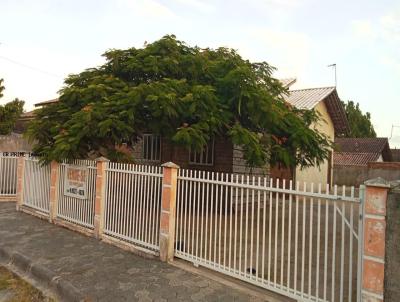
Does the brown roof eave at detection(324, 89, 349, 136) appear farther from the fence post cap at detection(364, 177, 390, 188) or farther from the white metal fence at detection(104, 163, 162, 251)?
the fence post cap at detection(364, 177, 390, 188)

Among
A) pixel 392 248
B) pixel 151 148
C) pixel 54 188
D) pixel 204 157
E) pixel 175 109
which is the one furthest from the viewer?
pixel 151 148

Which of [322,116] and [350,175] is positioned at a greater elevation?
[322,116]

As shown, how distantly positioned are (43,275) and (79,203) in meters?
2.78

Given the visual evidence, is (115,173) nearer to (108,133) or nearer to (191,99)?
(108,133)

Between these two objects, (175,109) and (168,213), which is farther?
(175,109)

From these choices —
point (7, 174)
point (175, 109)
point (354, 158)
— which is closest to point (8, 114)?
point (7, 174)

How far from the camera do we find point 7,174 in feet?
41.0

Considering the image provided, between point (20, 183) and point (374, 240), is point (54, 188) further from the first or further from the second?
point (374, 240)

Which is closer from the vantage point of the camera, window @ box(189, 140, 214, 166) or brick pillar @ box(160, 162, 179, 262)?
brick pillar @ box(160, 162, 179, 262)

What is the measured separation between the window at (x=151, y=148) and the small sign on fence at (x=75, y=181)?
5.37 m

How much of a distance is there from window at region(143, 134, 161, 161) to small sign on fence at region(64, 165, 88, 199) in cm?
537

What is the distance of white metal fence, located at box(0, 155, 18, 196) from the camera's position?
12406 mm

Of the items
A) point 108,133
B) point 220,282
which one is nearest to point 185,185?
point 220,282

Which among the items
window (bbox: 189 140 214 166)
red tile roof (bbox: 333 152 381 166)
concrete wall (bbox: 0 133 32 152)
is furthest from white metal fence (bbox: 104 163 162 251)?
red tile roof (bbox: 333 152 381 166)
